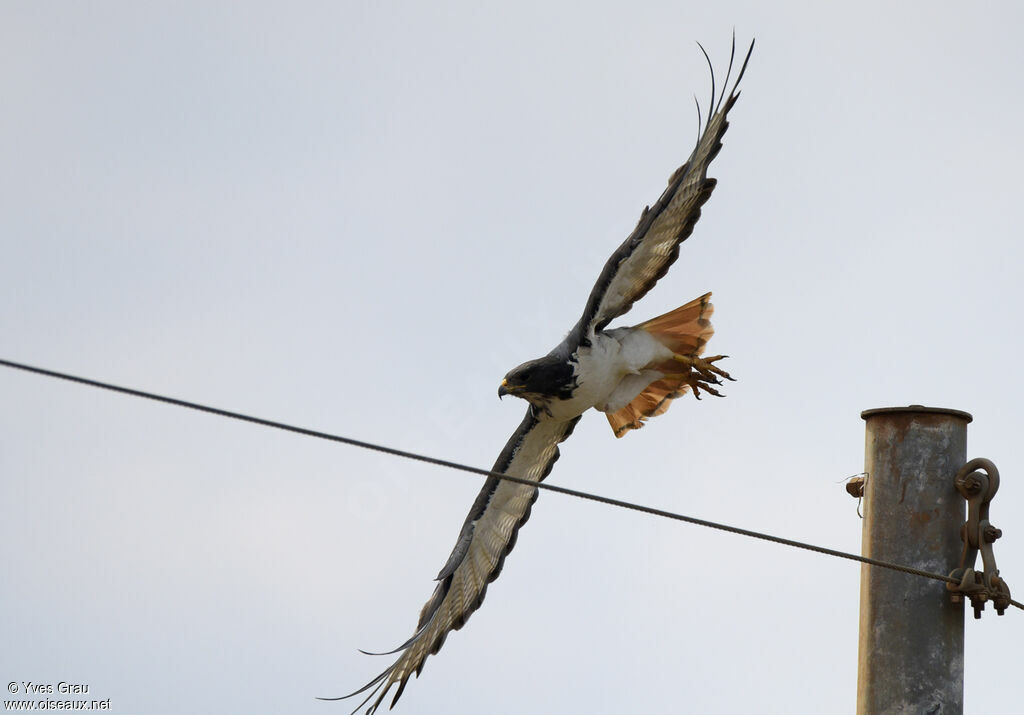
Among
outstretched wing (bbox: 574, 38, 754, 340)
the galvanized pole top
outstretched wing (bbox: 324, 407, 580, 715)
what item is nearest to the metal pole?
the galvanized pole top

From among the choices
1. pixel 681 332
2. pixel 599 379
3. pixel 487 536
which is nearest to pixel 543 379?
pixel 599 379

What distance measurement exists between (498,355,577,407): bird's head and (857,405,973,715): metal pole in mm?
3747

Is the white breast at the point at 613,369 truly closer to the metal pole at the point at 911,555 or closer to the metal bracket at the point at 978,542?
the metal pole at the point at 911,555

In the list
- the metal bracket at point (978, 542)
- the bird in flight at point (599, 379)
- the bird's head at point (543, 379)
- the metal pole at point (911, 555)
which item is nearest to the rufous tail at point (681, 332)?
the bird in flight at point (599, 379)

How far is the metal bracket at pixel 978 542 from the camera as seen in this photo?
17.8 feet

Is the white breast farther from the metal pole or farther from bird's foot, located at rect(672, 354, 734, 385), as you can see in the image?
the metal pole

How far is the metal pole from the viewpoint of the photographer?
539cm

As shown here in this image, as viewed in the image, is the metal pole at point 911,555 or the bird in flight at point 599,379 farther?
the bird in flight at point 599,379

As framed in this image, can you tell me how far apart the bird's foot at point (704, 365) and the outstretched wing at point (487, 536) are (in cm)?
104

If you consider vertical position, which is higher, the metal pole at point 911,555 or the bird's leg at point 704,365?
the bird's leg at point 704,365

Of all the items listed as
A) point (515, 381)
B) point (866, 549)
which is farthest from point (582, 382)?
point (866, 549)

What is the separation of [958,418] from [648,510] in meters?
1.39

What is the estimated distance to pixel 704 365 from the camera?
9602 mm

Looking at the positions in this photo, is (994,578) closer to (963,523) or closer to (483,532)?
(963,523)
